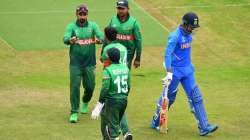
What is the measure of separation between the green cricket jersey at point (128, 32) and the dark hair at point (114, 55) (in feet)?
9.15

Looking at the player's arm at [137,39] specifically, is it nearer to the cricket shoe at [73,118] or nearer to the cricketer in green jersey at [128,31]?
the cricketer in green jersey at [128,31]

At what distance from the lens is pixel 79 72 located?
15.2 meters

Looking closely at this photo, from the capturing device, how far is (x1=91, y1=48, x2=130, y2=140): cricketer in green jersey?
40.8 ft

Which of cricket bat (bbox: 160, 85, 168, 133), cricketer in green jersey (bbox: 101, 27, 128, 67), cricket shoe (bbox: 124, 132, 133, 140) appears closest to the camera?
cricketer in green jersey (bbox: 101, 27, 128, 67)

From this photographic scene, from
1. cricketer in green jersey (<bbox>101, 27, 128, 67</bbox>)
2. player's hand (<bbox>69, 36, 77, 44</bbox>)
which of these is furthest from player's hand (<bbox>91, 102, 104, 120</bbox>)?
→ player's hand (<bbox>69, 36, 77, 44</bbox>)

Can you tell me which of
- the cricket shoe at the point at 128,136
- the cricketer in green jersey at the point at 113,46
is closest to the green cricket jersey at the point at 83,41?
the cricketer in green jersey at the point at 113,46

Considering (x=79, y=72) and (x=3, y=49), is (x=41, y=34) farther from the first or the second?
(x=79, y=72)

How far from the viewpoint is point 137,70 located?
67.1ft

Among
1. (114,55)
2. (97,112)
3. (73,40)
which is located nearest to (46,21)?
(73,40)

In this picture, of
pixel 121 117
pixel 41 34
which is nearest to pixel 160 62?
pixel 41 34

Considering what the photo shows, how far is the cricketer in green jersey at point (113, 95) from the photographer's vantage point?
12.4 meters

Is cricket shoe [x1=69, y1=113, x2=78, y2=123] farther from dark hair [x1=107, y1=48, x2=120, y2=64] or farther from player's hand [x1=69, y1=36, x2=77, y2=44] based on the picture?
dark hair [x1=107, y1=48, x2=120, y2=64]

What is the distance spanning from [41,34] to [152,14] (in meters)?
4.46

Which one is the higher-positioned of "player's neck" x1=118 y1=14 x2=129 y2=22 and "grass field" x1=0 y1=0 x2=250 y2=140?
"player's neck" x1=118 y1=14 x2=129 y2=22
